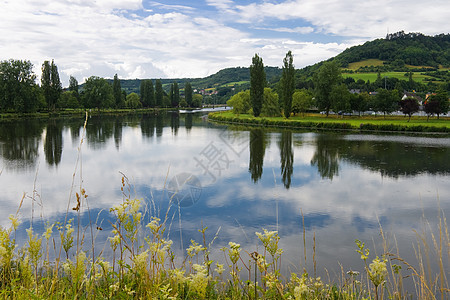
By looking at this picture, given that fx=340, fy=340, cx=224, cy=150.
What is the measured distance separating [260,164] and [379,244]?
34.1 ft

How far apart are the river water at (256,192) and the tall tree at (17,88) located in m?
37.3

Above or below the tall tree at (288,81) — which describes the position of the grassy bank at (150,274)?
below

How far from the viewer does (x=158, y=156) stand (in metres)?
20.0

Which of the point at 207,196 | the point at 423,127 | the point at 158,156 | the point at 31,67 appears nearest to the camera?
the point at 207,196

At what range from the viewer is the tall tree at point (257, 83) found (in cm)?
5066

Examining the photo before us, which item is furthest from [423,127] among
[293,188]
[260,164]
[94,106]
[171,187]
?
[94,106]

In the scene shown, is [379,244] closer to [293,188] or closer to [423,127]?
[293,188]

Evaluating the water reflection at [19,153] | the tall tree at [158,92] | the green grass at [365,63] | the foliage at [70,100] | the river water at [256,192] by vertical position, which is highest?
the green grass at [365,63]

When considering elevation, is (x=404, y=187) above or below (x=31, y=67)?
below

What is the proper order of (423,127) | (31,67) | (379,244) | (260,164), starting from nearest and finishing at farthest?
1. (379,244)
2. (260,164)
3. (423,127)
4. (31,67)

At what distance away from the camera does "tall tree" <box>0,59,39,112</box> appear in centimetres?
5473

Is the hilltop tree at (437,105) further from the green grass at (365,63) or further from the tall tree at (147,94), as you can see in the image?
the green grass at (365,63)

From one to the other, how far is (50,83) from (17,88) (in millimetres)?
8739

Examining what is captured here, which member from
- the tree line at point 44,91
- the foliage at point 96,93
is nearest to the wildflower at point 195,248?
the tree line at point 44,91
